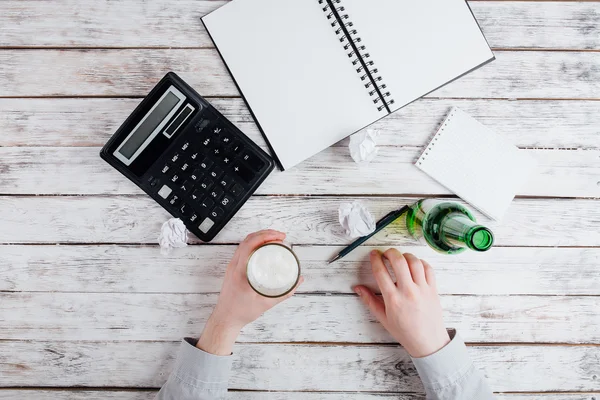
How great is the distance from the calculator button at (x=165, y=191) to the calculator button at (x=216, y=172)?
85mm

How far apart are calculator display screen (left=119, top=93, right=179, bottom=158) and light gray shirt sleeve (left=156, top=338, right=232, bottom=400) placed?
0.39 m

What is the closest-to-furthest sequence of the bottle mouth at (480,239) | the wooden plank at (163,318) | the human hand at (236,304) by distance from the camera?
the bottle mouth at (480,239), the human hand at (236,304), the wooden plank at (163,318)

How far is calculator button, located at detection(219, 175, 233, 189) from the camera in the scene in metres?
0.88

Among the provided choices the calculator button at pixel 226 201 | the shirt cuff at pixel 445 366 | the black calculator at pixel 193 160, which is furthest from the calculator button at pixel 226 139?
the shirt cuff at pixel 445 366

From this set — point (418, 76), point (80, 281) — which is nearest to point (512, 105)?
point (418, 76)

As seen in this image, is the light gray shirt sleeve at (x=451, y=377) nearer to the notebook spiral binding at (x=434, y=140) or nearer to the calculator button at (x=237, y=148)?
the notebook spiral binding at (x=434, y=140)

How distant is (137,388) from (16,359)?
0.83 feet

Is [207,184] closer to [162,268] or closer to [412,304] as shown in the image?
[162,268]

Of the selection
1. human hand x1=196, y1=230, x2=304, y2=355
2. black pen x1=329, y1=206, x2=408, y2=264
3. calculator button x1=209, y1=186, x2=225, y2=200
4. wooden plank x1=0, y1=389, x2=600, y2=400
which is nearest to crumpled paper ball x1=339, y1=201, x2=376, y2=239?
black pen x1=329, y1=206, x2=408, y2=264

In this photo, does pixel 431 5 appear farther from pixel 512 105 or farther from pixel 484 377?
pixel 484 377

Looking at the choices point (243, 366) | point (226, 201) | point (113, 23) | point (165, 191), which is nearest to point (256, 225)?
point (226, 201)

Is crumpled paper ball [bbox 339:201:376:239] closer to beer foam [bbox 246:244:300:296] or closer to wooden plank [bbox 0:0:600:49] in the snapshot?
beer foam [bbox 246:244:300:296]

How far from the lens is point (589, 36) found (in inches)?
36.8

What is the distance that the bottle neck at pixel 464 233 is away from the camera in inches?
26.1
